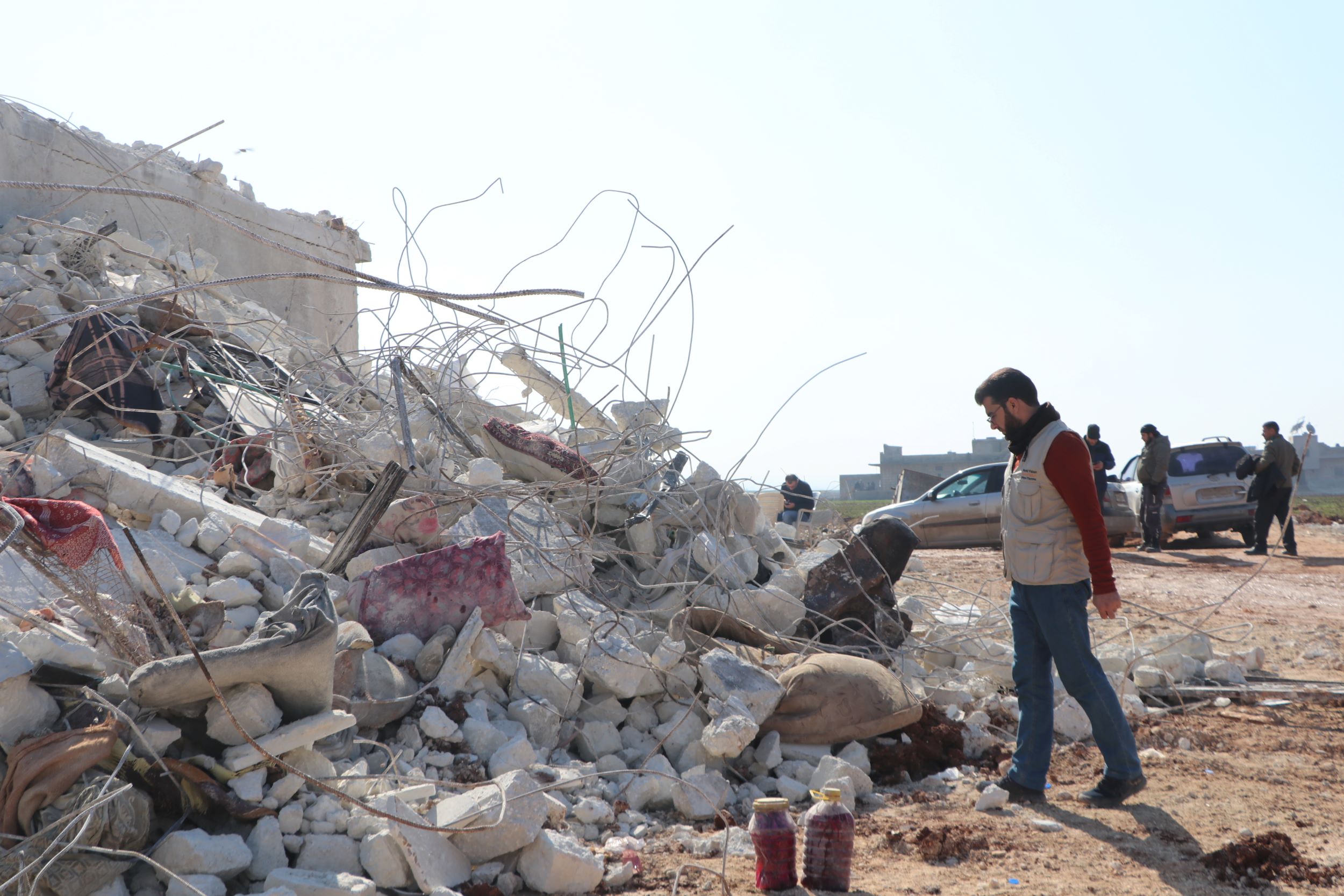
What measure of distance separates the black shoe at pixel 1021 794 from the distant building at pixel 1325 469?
33945mm

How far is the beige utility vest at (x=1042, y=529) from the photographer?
131 inches

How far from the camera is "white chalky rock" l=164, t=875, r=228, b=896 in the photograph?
7.95 feet

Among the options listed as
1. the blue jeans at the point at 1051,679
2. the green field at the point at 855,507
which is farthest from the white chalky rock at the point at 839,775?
the green field at the point at 855,507

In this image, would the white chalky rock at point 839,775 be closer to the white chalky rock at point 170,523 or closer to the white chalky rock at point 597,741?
the white chalky rock at point 597,741

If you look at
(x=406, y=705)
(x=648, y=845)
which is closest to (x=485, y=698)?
(x=406, y=705)

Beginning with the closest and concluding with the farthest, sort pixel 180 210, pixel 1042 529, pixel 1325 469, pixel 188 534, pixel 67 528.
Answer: pixel 67 528
pixel 1042 529
pixel 188 534
pixel 180 210
pixel 1325 469

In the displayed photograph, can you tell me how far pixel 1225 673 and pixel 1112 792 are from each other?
225 centimetres

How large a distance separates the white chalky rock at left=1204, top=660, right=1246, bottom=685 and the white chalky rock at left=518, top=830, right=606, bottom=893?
3930mm

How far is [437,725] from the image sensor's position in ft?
11.3

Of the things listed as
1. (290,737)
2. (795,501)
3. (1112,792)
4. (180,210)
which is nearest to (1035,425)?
(1112,792)

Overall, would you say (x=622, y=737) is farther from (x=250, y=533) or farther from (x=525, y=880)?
(x=250, y=533)

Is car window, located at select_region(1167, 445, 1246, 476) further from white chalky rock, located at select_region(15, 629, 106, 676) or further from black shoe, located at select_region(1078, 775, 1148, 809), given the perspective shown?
white chalky rock, located at select_region(15, 629, 106, 676)

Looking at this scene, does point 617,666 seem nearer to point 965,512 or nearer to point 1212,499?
point 965,512

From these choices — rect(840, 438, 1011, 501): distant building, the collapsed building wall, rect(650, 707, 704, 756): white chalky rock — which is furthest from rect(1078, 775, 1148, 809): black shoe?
rect(840, 438, 1011, 501): distant building
